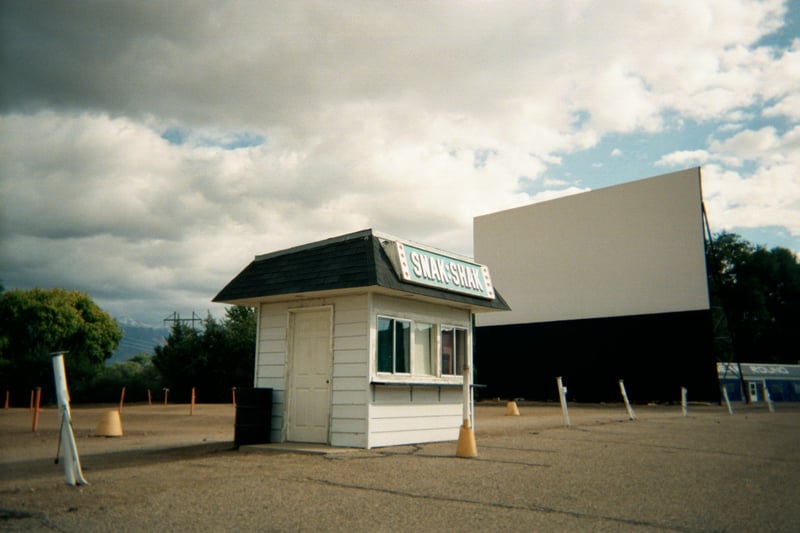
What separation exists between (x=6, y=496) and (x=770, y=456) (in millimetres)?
11811

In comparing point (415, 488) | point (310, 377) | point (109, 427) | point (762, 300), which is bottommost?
point (415, 488)

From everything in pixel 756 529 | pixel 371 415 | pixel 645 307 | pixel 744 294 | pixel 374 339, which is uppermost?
pixel 744 294

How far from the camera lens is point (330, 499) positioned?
21.4ft

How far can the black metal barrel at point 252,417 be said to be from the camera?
36.9ft

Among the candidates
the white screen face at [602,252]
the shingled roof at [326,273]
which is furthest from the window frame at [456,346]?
the white screen face at [602,252]

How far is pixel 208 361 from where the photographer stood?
125 ft

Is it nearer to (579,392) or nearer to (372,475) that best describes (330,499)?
(372,475)

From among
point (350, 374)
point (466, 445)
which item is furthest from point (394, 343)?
point (466, 445)

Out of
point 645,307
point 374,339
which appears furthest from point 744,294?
point 374,339

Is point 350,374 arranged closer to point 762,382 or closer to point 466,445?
point 466,445

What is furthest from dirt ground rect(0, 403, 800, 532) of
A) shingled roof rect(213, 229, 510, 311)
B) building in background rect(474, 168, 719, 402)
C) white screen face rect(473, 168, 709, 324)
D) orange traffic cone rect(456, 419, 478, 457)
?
white screen face rect(473, 168, 709, 324)

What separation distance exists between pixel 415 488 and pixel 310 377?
16.1ft

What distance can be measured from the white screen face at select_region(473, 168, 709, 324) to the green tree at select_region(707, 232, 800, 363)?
986 inches

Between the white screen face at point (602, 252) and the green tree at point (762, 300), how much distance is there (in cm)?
2503
